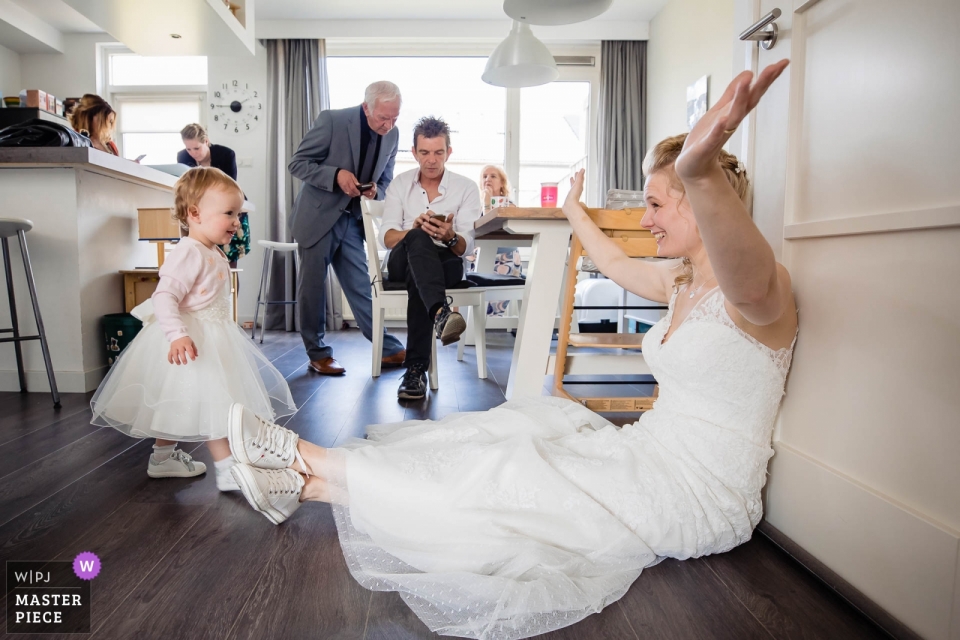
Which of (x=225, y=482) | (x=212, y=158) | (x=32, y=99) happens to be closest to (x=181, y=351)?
(x=225, y=482)

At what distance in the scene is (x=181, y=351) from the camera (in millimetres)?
1293

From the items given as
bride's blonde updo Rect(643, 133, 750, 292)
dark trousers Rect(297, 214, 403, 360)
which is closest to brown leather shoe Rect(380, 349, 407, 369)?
dark trousers Rect(297, 214, 403, 360)

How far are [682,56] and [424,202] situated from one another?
2.77 m

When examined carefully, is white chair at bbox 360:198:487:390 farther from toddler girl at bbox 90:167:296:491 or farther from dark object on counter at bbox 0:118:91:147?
dark object on counter at bbox 0:118:91:147

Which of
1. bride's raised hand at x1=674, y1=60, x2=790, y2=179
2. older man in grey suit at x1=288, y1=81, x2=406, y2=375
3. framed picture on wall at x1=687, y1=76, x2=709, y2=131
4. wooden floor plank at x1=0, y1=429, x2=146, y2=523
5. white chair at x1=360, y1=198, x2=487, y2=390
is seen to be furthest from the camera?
framed picture on wall at x1=687, y1=76, x2=709, y2=131

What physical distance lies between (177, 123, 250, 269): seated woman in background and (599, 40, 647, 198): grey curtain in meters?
3.01

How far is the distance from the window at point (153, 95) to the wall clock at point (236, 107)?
9.2 inches

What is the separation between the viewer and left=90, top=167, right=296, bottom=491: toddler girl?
135 centimetres

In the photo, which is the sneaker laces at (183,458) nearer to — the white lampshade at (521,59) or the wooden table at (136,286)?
the wooden table at (136,286)

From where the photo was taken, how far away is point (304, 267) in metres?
2.97

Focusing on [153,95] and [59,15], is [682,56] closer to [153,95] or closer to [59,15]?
[153,95]

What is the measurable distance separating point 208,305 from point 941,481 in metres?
1.47

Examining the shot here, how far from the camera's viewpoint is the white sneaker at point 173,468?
4.74 ft

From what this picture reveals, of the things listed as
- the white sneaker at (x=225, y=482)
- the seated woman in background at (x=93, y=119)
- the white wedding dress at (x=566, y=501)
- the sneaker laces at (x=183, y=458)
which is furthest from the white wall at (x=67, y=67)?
the white wedding dress at (x=566, y=501)
